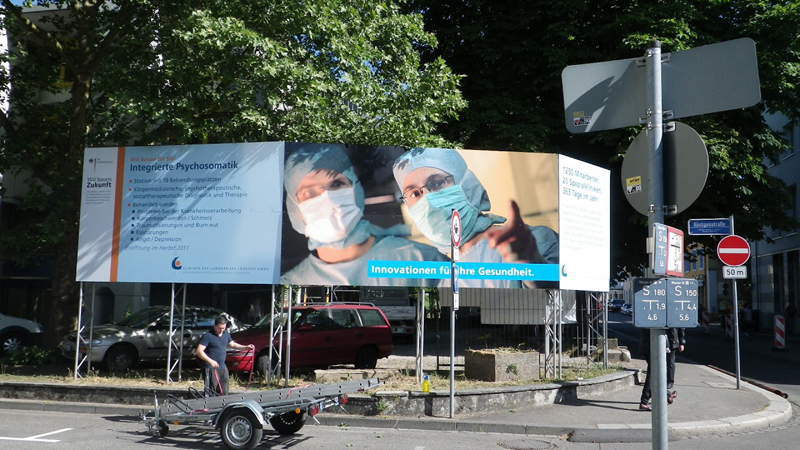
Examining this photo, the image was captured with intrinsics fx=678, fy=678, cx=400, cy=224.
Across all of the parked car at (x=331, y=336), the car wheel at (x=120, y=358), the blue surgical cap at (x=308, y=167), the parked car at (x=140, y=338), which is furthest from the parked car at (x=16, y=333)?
the blue surgical cap at (x=308, y=167)

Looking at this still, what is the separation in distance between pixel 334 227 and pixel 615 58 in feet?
36.5

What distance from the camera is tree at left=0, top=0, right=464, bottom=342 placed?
43.1ft

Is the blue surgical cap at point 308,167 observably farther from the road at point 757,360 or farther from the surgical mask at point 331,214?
the road at point 757,360

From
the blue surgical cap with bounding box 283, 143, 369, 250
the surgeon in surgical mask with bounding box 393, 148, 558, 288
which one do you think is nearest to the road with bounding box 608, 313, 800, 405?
the surgeon in surgical mask with bounding box 393, 148, 558, 288

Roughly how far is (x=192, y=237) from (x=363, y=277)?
3247 millimetres

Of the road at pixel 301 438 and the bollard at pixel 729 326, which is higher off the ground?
the bollard at pixel 729 326

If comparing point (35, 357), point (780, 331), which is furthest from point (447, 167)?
point (780, 331)

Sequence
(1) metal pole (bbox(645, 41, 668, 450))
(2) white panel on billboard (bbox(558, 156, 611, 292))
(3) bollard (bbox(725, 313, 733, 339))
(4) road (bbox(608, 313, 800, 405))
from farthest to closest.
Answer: (3) bollard (bbox(725, 313, 733, 339))
(4) road (bbox(608, 313, 800, 405))
(2) white panel on billboard (bbox(558, 156, 611, 292))
(1) metal pole (bbox(645, 41, 668, 450))

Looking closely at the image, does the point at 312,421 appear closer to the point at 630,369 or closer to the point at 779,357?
the point at 630,369

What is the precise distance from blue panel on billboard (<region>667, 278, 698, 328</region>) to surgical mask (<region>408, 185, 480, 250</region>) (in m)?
8.25

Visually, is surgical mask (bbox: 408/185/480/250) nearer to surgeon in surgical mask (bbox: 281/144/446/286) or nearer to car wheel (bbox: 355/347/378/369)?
surgeon in surgical mask (bbox: 281/144/446/286)

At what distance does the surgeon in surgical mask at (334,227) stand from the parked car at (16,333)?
12023mm

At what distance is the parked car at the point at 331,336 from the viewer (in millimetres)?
14734

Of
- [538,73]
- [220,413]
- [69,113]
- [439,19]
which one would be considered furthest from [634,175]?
[439,19]
